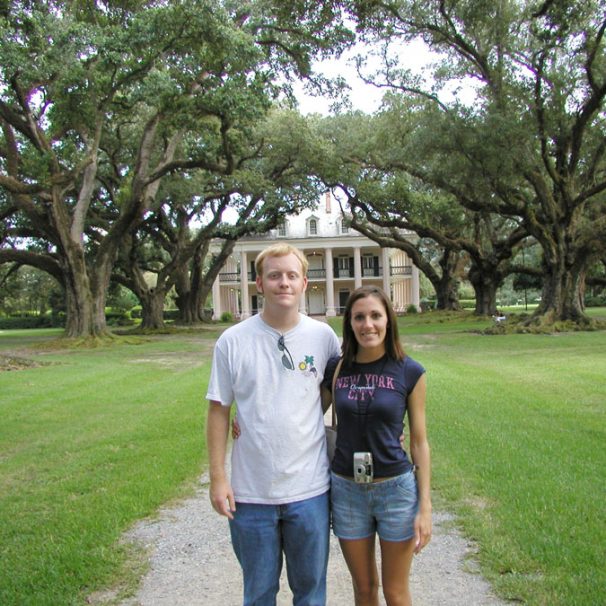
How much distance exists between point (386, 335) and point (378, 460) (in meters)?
0.51

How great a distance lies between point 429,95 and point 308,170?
21.2 ft

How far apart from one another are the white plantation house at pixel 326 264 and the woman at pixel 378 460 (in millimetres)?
44863

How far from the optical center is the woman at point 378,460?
2.37 meters

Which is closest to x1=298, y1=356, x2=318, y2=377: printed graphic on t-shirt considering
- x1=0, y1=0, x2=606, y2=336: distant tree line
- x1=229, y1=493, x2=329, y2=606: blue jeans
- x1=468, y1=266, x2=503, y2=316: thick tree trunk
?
x1=229, y1=493, x2=329, y2=606: blue jeans

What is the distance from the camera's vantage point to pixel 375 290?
2594 millimetres

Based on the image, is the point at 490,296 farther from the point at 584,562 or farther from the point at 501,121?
the point at 584,562

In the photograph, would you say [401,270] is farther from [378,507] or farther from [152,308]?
[378,507]

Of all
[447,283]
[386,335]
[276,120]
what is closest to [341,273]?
[447,283]

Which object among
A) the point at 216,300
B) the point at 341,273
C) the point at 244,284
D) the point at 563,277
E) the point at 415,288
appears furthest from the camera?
the point at 341,273

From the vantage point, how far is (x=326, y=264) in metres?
49.2

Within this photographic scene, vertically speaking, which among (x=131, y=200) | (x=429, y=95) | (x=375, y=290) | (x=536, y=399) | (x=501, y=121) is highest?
(x=429, y=95)

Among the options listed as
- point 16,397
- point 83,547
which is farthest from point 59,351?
point 83,547

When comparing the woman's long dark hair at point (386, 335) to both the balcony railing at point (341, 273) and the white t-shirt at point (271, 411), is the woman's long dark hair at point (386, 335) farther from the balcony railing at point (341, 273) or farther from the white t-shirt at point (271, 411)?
the balcony railing at point (341, 273)

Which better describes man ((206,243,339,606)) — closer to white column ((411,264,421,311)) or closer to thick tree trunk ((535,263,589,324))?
thick tree trunk ((535,263,589,324))
